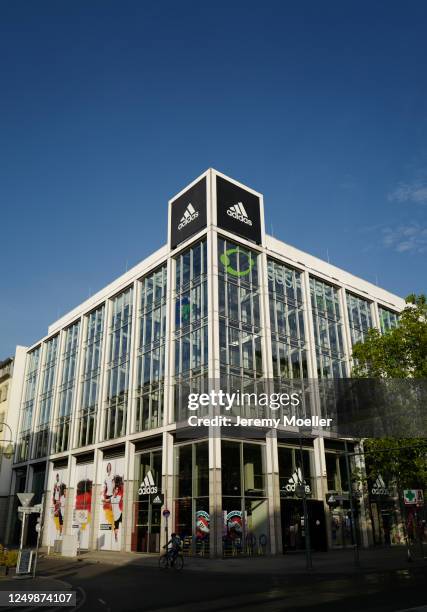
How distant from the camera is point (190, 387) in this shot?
3447 centimetres

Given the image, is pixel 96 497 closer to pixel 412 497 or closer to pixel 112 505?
pixel 112 505

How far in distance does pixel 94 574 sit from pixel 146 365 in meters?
19.1

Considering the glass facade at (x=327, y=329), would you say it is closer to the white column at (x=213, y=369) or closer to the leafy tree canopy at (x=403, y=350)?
the leafy tree canopy at (x=403, y=350)

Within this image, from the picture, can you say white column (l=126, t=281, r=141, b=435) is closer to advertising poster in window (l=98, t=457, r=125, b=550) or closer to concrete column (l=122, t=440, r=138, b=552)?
concrete column (l=122, t=440, r=138, b=552)

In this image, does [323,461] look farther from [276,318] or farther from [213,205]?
[213,205]

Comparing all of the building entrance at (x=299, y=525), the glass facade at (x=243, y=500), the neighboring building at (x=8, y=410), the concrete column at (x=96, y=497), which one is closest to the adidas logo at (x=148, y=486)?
the concrete column at (x=96, y=497)

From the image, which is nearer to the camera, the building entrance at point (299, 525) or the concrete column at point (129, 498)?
the building entrance at point (299, 525)

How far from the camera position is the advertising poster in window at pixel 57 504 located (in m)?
45.8

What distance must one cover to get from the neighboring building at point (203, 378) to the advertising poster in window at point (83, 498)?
181mm

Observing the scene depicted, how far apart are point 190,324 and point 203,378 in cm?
466

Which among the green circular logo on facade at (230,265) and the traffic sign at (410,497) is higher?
the green circular logo on facade at (230,265)

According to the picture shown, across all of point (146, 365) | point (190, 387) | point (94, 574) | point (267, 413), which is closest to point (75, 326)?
point (146, 365)

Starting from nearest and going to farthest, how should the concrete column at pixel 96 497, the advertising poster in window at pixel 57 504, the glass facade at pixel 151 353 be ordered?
the glass facade at pixel 151 353
the concrete column at pixel 96 497
the advertising poster in window at pixel 57 504

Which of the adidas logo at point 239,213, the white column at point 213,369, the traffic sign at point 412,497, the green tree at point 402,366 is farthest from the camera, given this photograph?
the adidas logo at point 239,213
